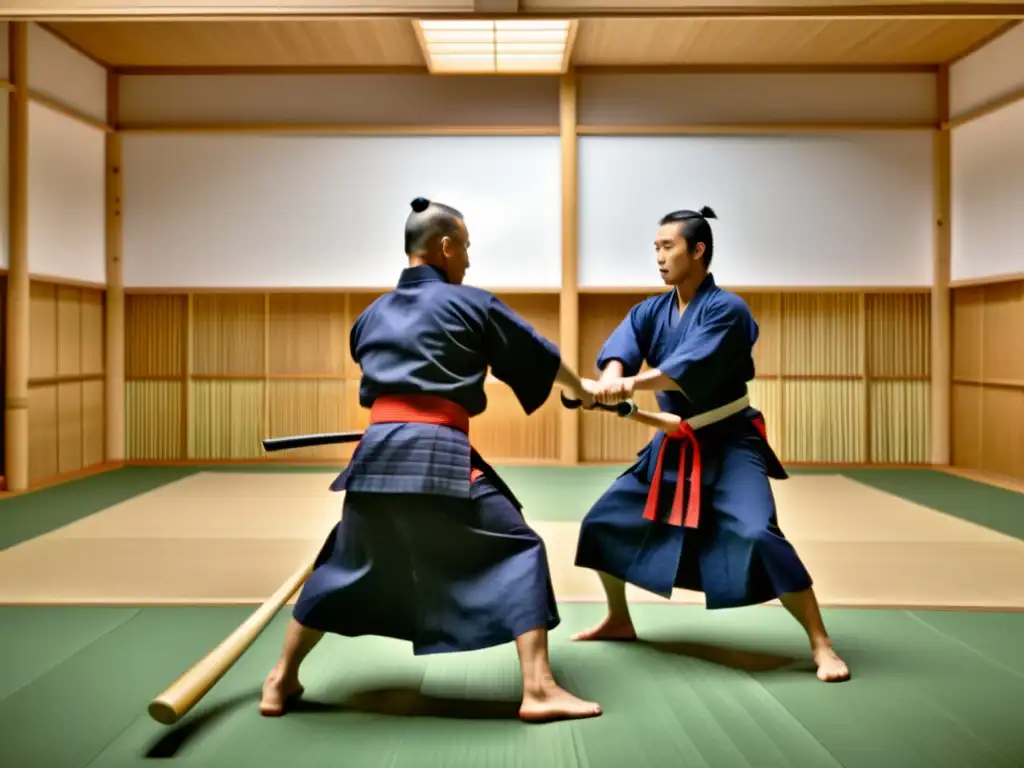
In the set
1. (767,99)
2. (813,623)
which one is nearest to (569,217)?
A: (767,99)

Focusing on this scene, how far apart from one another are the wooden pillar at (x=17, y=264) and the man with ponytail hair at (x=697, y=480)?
464cm

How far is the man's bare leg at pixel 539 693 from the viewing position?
214 cm

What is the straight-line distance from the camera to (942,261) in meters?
7.25

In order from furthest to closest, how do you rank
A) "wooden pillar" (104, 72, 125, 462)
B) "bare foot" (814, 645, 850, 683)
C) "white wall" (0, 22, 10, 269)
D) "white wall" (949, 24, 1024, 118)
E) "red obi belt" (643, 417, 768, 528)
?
"wooden pillar" (104, 72, 125, 462)
"white wall" (949, 24, 1024, 118)
"white wall" (0, 22, 10, 269)
"red obi belt" (643, 417, 768, 528)
"bare foot" (814, 645, 850, 683)

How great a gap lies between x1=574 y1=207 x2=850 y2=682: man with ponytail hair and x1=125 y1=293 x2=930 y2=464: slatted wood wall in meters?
4.76

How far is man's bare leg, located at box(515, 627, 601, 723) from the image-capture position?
7.04 ft

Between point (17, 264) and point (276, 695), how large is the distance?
4.75m

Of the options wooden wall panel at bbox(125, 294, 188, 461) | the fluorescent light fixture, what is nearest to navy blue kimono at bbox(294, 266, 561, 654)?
the fluorescent light fixture

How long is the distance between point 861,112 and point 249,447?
18.4 ft

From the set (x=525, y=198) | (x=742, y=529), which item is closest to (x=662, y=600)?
(x=742, y=529)

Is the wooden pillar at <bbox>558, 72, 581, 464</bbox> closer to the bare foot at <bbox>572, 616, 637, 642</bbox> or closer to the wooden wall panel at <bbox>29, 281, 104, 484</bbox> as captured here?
the wooden wall panel at <bbox>29, 281, 104, 484</bbox>

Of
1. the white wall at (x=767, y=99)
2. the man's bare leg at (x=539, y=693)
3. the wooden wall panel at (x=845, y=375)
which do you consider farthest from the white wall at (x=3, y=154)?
the wooden wall panel at (x=845, y=375)

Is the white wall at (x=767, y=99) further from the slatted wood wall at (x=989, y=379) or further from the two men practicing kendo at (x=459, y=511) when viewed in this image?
the two men practicing kendo at (x=459, y=511)

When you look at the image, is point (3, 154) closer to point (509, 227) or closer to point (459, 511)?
point (509, 227)
